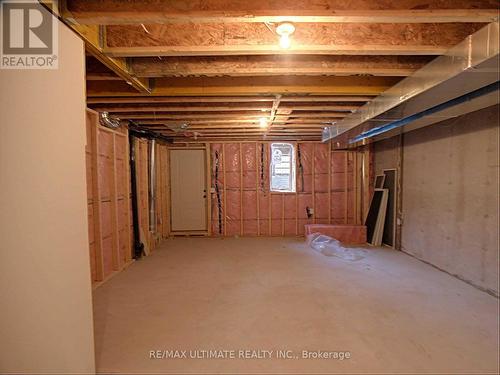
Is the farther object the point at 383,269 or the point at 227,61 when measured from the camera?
the point at 383,269

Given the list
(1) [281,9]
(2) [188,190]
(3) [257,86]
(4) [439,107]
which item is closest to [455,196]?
(4) [439,107]

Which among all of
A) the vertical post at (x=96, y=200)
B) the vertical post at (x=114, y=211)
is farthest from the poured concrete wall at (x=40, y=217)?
the vertical post at (x=114, y=211)

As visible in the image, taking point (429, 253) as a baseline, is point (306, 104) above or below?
above

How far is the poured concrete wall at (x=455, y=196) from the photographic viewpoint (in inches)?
112

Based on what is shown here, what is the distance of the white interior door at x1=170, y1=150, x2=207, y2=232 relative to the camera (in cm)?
580

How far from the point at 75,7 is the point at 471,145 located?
3940 mm

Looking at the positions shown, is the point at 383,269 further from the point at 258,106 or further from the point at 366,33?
the point at 366,33

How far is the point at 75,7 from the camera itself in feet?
4.54

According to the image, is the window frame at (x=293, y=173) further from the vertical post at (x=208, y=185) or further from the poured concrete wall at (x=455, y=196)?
the poured concrete wall at (x=455, y=196)

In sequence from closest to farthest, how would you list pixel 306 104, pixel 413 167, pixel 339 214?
pixel 306 104
pixel 413 167
pixel 339 214

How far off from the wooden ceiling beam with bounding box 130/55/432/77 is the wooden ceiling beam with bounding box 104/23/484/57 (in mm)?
301

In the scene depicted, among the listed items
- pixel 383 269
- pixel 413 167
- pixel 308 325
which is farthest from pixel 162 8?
pixel 413 167

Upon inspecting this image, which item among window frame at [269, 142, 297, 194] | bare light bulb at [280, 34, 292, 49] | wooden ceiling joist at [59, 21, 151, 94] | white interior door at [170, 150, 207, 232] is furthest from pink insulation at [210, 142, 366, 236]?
bare light bulb at [280, 34, 292, 49]

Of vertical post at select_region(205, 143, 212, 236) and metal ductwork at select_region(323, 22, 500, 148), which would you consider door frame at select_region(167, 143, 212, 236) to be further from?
metal ductwork at select_region(323, 22, 500, 148)
